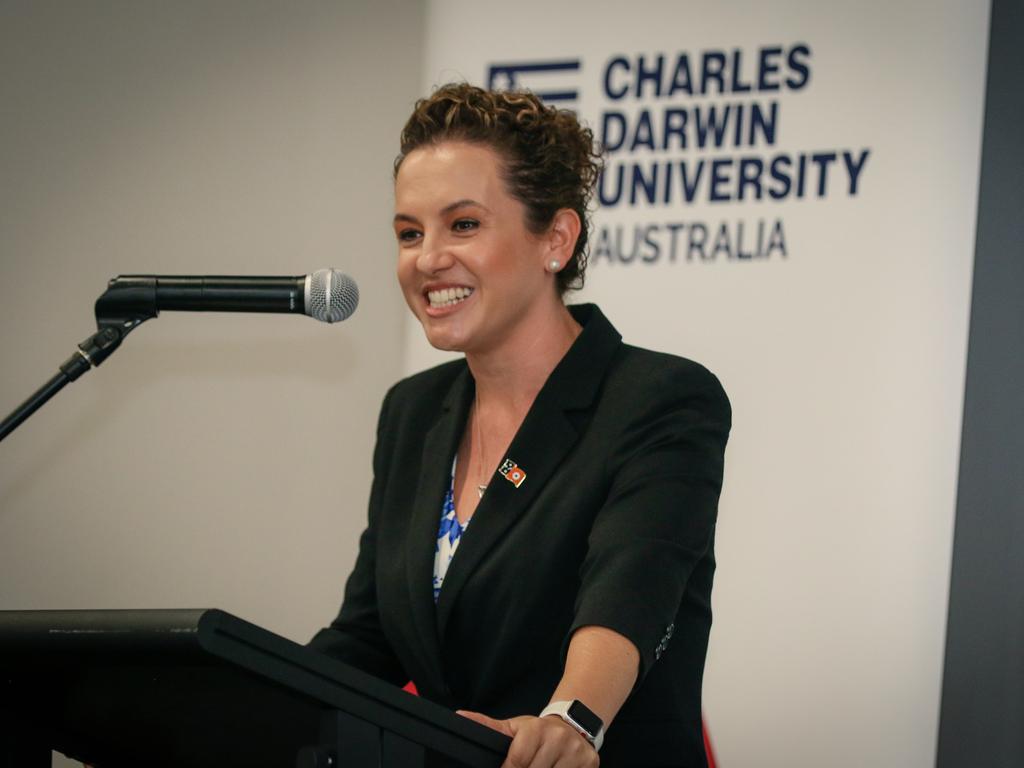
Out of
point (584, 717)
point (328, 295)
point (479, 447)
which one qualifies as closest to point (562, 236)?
point (479, 447)

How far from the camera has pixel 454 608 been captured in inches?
77.7

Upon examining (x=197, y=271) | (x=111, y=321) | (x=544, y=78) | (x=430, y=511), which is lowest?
(x=430, y=511)

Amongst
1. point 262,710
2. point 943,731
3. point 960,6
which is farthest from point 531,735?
point 960,6

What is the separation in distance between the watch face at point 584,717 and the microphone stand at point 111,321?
0.71 meters

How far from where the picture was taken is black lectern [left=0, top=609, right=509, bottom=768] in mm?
1080

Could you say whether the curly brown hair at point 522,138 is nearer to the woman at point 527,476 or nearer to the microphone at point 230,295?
the woman at point 527,476

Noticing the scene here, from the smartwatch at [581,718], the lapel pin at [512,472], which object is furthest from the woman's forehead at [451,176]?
the smartwatch at [581,718]

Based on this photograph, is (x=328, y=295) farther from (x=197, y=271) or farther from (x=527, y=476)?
(x=197, y=271)

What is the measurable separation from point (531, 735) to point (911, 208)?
6.94ft

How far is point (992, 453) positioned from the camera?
9.94ft

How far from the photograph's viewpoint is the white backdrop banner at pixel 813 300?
120 inches

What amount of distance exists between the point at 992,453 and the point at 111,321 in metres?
2.13

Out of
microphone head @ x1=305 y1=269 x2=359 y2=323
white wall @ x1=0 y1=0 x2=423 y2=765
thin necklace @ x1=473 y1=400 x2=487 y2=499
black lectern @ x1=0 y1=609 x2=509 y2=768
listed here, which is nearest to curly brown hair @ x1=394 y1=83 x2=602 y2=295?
thin necklace @ x1=473 y1=400 x2=487 y2=499

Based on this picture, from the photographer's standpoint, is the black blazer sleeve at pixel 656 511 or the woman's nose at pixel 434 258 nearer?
the black blazer sleeve at pixel 656 511
